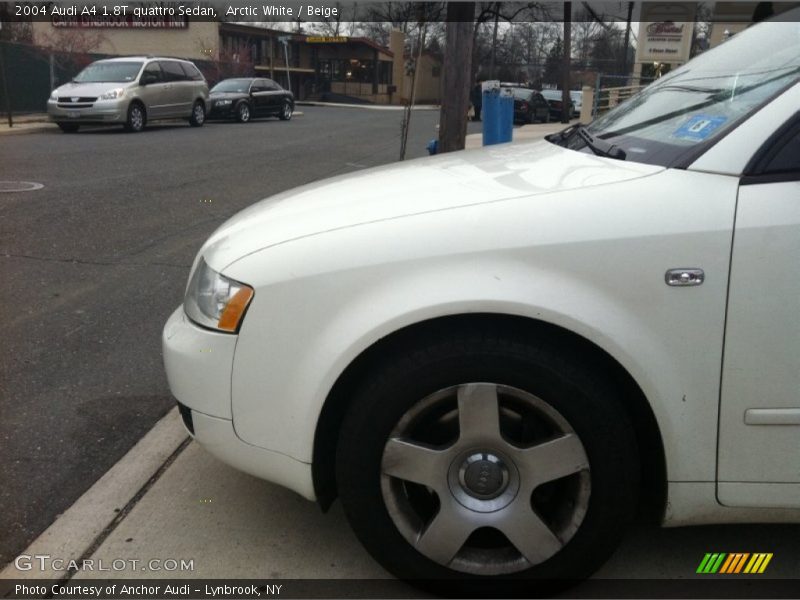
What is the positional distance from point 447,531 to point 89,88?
57.9 feet

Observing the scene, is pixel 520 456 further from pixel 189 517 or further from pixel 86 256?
pixel 86 256

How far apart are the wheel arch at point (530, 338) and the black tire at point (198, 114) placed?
19.7m

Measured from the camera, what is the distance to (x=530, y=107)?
96.6ft

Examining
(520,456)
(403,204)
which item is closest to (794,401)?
(520,456)

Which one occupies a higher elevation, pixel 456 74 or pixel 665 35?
pixel 665 35

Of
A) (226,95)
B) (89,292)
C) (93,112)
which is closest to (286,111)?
(226,95)

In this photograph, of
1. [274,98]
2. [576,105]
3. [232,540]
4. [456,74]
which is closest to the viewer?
[232,540]

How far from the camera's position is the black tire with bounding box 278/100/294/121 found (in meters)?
26.1

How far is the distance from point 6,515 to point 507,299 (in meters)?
1.99

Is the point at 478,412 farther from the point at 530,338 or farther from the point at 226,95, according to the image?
the point at 226,95

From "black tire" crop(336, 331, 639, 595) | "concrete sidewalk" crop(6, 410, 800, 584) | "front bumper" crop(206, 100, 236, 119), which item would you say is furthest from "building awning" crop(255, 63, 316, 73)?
"black tire" crop(336, 331, 639, 595)

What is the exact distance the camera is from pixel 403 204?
2.24m

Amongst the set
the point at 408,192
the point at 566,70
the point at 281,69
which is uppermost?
the point at 281,69

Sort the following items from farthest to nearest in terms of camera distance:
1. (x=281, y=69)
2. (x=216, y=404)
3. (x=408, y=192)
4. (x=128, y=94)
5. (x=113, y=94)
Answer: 1. (x=281, y=69)
2. (x=128, y=94)
3. (x=113, y=94)
4. (x=408, y=192)
5. (x=216, y=404)
